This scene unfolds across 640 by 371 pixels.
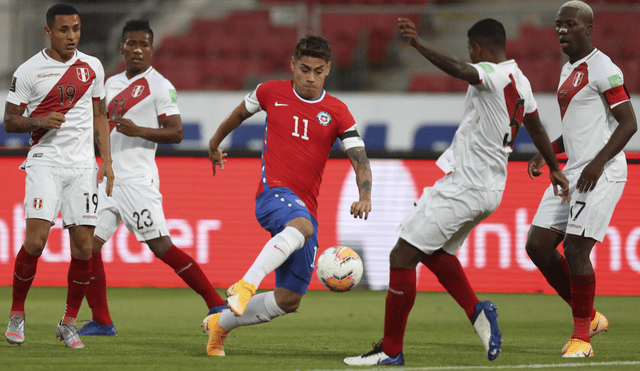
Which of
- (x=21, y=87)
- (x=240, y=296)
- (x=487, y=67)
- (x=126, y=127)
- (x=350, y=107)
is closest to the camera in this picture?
(x=240, y=296)

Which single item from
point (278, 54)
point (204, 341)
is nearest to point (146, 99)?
point (204, 341)

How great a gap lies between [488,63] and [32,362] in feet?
10.6

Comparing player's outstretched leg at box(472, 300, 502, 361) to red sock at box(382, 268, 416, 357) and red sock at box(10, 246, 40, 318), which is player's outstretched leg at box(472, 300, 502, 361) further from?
red sock at box(10, 246, 40, 318)

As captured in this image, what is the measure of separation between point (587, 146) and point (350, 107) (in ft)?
25.4

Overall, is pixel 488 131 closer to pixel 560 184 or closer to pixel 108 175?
pixel 560 184

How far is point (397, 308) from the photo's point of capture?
4980mm

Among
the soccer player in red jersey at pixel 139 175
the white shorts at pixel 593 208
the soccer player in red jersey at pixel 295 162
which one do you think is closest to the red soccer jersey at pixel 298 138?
the soccer player in red jersey at pixel 295 162

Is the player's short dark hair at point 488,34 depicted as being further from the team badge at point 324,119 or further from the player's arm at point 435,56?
the team badge at point 324,119

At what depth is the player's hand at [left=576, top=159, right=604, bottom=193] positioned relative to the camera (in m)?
5.23

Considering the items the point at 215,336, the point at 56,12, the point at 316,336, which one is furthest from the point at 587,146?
the point at 56,12

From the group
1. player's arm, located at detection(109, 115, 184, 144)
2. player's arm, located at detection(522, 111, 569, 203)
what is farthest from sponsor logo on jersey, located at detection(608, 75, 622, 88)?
player's arm, located at detection(109, 115, 184, 144)

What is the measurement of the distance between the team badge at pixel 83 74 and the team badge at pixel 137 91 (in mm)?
800

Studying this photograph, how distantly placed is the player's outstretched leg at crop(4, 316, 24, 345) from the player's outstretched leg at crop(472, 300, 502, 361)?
2.93 meters

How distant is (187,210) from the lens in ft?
31.2
